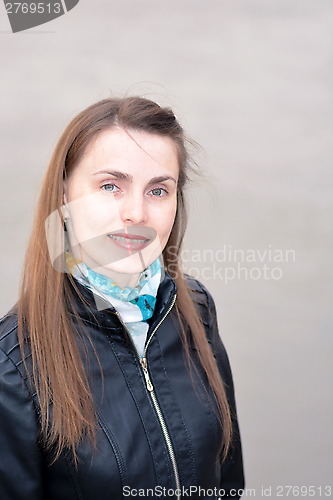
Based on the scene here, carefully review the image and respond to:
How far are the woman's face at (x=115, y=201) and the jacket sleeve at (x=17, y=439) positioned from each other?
0.22 meters

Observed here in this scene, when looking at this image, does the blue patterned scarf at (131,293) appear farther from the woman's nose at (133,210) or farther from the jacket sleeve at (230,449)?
the jacket sleeve at (230,449)

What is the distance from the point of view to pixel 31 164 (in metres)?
1.92

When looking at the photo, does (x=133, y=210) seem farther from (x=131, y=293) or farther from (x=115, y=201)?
(x=131, y=293)

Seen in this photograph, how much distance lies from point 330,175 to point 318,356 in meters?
0.57

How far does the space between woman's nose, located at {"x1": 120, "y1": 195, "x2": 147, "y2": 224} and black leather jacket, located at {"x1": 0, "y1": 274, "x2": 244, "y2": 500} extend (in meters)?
0.13

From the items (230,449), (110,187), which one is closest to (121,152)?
(110,187)

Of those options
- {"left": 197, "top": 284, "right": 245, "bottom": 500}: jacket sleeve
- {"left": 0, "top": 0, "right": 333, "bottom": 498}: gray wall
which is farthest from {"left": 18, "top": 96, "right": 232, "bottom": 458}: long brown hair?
{"left": 0, "top": 0, "right": 333, "bottom": 498}: gray wall

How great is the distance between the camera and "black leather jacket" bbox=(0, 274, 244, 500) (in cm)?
91

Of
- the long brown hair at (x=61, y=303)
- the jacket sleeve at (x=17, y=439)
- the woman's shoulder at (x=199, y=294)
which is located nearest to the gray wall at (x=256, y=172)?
the woman's shoulder at (x=199, y=294)

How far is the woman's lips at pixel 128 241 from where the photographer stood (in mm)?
995

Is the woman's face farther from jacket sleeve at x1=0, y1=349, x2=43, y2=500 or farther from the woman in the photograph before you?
jacket sleeve at x1=0, y1=349, x2=43, y2=500

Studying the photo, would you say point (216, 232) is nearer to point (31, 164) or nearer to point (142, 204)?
point (31, 164)

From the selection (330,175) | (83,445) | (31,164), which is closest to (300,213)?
(330,175)

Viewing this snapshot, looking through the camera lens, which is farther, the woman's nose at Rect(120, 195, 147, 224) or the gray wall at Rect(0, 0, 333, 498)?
the gray wall at Rect(0, 0, 333, 498)
